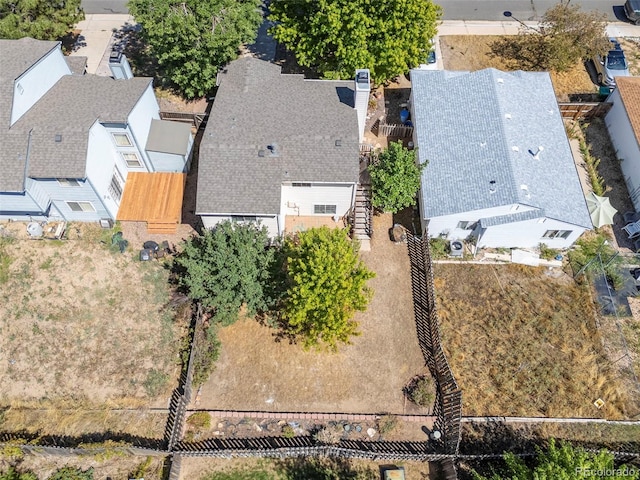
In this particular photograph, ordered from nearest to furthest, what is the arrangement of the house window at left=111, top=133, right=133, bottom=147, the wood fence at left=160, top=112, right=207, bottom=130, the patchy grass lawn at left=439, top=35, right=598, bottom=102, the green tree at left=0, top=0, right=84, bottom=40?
the house window at left=111, top=133, right=133, bottom=147, the green tree at left=0, top=0, right=84, bottom=40, the wood fence at left=160, top=112, right=207, bottom=130, the patchy grass lawn at left=439, top=35, right=598, bottom=102

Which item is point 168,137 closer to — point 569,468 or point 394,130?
A: point 394,130

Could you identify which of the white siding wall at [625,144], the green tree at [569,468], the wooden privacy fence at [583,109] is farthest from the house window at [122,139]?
the white siding wall at [625,144]

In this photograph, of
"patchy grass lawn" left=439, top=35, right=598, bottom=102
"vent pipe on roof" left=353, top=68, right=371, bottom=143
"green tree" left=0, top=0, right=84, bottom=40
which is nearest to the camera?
"vent pipe on roof" left=353, top=68, right=371, bottom=143

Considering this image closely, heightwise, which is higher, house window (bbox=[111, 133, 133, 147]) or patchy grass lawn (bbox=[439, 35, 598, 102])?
patchy grass lawn (bbox=[439, 35, 598, 102])

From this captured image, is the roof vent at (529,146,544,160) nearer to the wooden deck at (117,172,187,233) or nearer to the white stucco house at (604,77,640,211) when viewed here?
the white stucco house at (604,77,640,211)

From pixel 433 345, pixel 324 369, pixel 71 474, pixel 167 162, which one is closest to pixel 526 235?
pixel 433 345

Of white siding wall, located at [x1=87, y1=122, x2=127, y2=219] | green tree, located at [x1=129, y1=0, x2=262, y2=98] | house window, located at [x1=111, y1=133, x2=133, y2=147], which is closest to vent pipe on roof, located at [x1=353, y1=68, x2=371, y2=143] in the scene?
green tree, located at [x1=129, y1=0, x2=262, y2=98]

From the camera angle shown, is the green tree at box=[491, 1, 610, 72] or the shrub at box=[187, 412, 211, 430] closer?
the shrub at box=[187, 412, 211, 430]

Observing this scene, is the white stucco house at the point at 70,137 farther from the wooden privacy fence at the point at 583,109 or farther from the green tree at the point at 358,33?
the wooden privacy fence at the point at 583,109
